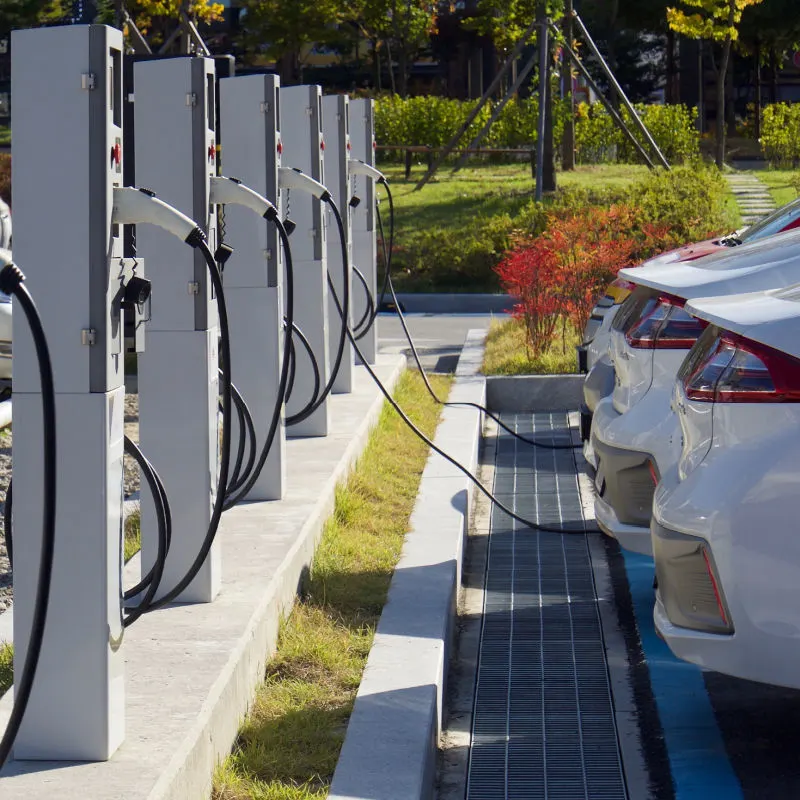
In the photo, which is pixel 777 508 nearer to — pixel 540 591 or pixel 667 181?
pixel 540 591

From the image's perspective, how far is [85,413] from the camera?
11.2 ft

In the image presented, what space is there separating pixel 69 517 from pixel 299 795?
982mm

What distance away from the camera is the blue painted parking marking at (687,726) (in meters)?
4.15

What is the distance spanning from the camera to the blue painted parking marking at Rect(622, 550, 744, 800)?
4.15 metres

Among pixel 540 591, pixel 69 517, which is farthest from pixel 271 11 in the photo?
pixel 69 517

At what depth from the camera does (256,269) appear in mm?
6398

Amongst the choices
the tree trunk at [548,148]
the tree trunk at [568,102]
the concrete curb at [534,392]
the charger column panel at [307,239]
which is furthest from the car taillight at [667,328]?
the tree trunk at [568,102]

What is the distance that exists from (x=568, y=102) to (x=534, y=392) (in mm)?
14681

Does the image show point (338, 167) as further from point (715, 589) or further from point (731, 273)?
point (715, 589)

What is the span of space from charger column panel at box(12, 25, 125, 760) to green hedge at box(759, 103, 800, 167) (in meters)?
28.6

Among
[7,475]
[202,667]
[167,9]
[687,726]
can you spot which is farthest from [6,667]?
[167,9]

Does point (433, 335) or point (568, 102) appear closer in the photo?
point (433, 335)

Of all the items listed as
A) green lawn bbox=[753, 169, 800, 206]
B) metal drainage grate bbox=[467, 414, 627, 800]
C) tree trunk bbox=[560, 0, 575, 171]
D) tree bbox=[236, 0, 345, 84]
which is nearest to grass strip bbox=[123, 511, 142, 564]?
metal drainage grate bbox=[467, 414, 627, 800]

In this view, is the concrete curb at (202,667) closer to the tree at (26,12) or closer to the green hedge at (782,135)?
the green hedge at (782,135)
